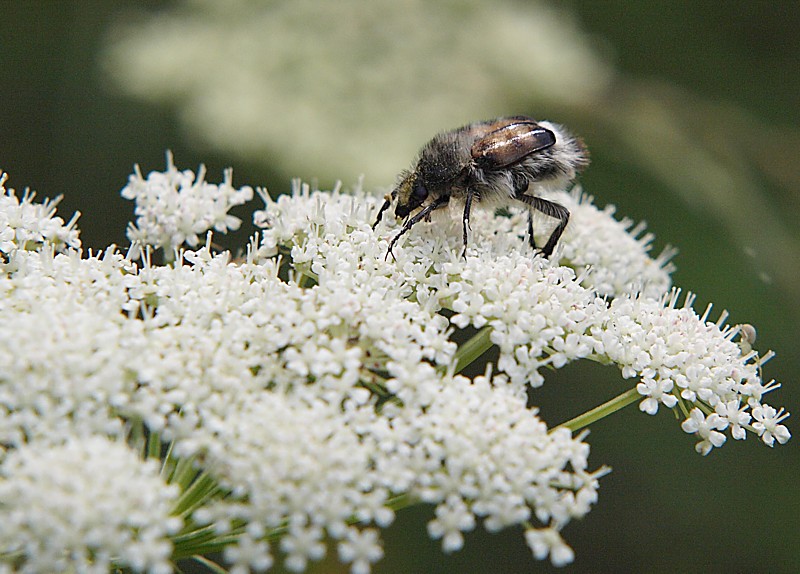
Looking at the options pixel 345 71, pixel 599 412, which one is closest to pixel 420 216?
pixel 599 412

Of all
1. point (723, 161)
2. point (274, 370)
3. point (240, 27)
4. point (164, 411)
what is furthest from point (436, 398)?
point (240, 27)

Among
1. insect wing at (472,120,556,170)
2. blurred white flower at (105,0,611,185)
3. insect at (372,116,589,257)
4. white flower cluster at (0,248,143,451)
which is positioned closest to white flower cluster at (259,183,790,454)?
insect at (372,116,589,257)

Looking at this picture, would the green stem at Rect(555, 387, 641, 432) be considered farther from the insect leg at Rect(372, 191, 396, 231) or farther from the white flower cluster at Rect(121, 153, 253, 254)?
the white flower cluster at Rect(121, 153, 253, 254)

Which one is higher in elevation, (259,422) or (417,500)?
(259,422)

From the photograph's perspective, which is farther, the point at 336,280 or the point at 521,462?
the point at 336,280

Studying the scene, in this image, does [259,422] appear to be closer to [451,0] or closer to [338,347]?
[338,347]
